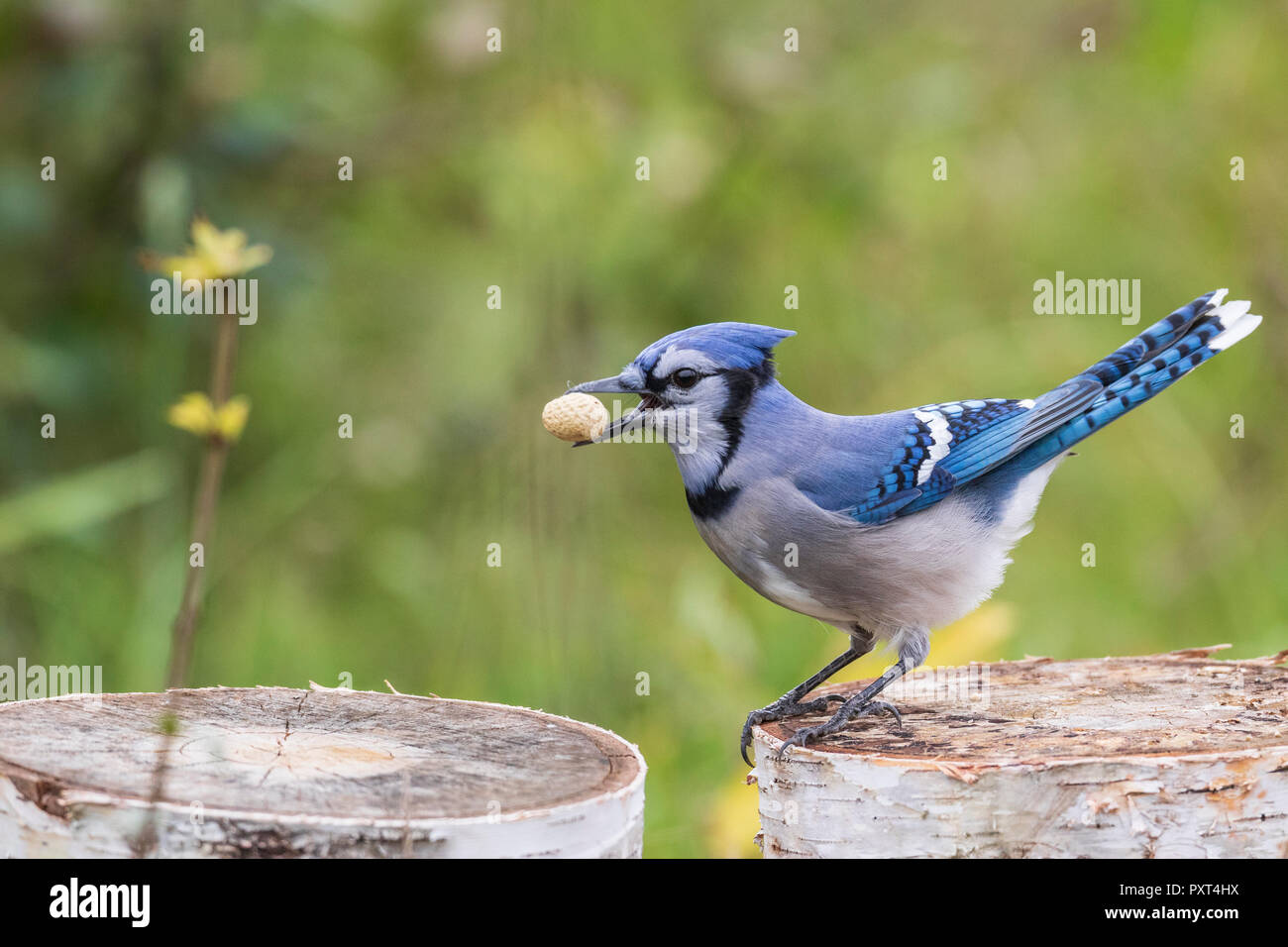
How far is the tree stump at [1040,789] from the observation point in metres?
2.10

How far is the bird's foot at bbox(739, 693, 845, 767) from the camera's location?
269 centimetres

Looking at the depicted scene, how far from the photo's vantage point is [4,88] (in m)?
3.87

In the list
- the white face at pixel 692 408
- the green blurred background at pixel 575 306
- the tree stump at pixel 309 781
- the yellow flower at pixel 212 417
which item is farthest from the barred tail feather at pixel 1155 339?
the yellow flower at pixel 212 417

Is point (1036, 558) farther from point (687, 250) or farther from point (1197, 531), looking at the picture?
point (687, 250)

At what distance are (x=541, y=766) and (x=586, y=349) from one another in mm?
2481
